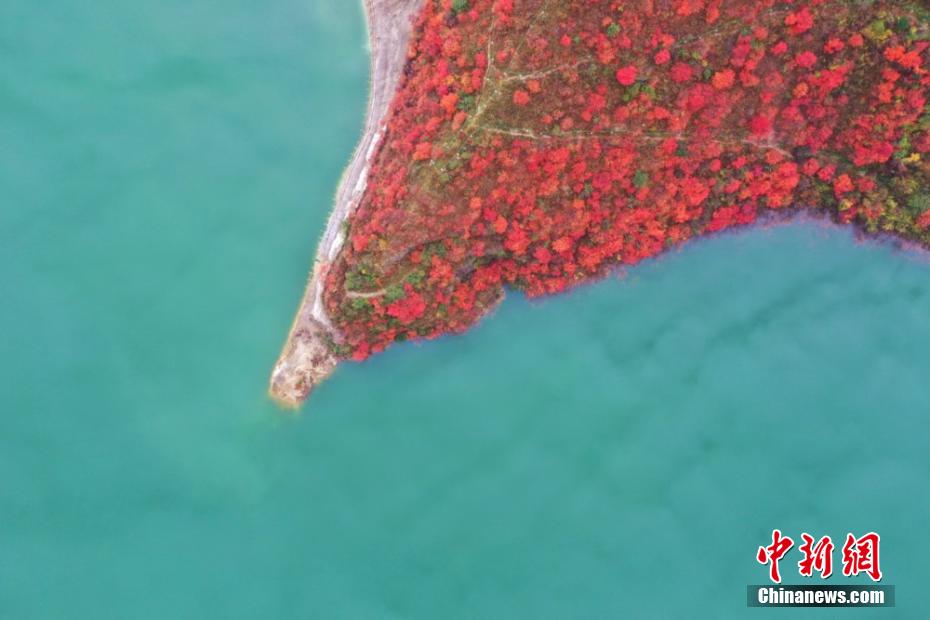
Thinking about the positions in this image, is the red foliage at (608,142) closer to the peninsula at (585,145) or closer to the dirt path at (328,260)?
the peninsula at (585,145)

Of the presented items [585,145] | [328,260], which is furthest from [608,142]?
[328,260]

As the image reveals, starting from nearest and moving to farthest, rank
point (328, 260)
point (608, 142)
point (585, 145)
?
1. point (585, 145)
2. point (608, 142)
3. point (328, 260)

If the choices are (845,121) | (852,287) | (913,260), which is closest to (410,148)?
(845,121)

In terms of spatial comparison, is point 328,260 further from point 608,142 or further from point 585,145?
point 608,142

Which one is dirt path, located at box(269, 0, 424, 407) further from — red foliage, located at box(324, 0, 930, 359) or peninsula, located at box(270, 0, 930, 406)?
red foliage, located at box(324, 0, 930, 359)

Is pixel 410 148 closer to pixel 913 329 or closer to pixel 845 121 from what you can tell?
pixel 845 121

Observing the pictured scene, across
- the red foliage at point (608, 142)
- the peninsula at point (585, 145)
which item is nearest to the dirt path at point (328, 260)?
the peninsula at point (585, 145)
